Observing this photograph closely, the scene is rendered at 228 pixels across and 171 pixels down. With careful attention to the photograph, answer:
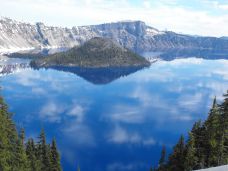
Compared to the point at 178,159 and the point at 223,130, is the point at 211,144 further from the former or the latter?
the point at 178,159

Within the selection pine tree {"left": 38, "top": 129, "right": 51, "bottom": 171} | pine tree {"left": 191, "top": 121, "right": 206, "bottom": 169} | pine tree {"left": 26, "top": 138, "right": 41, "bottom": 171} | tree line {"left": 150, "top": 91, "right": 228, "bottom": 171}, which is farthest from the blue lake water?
tree line {"left": 150, "top": 91, "right": 228, "bottom": 171}

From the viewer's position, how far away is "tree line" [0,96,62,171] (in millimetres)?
51794

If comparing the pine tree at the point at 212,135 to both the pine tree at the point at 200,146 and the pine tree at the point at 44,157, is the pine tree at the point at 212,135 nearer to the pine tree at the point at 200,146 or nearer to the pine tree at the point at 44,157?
the pine tree at the point at 200,146

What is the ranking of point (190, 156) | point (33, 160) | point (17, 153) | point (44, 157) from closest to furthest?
point (17, 153) → point (190, 156) → point (33, 160) → point (44, 157)

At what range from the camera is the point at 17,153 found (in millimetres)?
56250

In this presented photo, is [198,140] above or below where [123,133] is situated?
above

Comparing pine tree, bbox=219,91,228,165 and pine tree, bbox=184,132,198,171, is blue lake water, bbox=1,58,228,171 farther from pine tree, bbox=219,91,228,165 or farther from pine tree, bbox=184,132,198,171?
pine tree, bbox=219,91,228,165

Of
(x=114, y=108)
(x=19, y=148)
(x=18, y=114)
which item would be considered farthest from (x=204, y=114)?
(x=19, y=148)

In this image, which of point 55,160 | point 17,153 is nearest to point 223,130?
point 55,160

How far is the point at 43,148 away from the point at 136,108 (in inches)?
4536

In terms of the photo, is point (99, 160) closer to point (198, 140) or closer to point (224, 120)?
point (198, 140)

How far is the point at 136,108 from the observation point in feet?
585

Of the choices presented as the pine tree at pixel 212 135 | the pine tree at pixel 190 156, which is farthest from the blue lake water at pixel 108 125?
the pine tree at pixel 212 135

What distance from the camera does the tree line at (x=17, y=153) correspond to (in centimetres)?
5179
